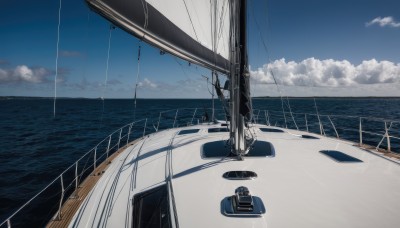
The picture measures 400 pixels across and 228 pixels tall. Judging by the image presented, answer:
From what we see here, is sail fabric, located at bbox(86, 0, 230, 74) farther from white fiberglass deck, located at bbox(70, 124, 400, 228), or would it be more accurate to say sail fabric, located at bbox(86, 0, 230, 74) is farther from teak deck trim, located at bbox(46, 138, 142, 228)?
teak deck trim, located at bbox(46, 138, 142, 228)

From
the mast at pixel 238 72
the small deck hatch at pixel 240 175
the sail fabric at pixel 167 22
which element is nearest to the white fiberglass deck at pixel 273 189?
the small deck hatch at pixel 240 175

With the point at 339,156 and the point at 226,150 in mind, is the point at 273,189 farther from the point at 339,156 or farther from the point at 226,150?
the point at 339,156

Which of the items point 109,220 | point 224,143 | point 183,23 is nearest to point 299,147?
point 224,143

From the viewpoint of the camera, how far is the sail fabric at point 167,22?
79.6 inches

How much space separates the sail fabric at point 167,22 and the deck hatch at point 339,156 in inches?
119

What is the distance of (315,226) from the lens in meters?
2.46

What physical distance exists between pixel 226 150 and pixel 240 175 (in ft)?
3.70

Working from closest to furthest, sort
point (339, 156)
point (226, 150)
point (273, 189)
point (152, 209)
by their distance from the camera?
point (152, 209) < point (273, 189) < point (339, 156) < point (226, 150)

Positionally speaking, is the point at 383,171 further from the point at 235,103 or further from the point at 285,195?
the point at 235,103

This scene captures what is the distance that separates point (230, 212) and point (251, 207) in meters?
0.28

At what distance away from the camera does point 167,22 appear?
2857 mm

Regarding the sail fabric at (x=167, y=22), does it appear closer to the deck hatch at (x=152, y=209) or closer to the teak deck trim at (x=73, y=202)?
the deck hatch at (x=152, y=209)

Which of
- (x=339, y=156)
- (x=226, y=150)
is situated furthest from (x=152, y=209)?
(x=339, y=156)

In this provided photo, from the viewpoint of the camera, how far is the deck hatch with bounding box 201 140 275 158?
4504 mm
